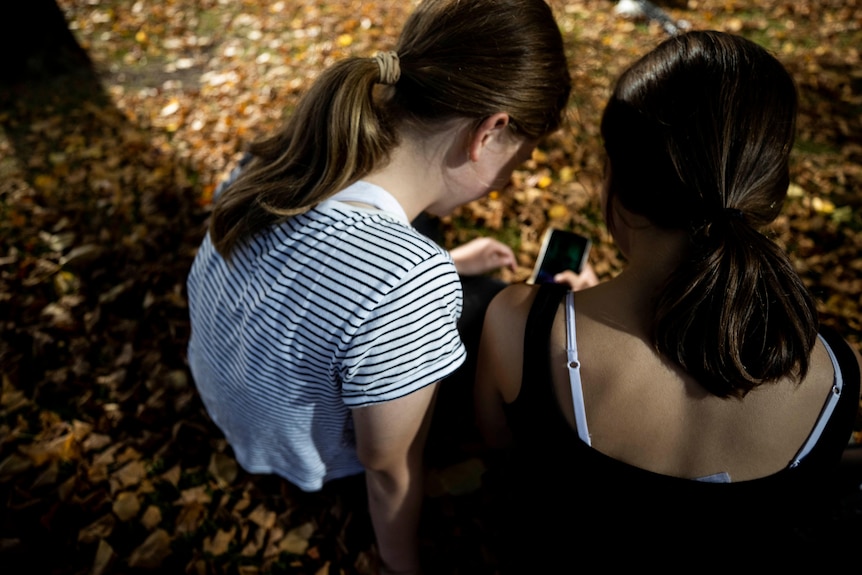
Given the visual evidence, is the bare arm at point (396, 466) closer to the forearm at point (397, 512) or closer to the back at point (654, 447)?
the forearm at point (397, 512)

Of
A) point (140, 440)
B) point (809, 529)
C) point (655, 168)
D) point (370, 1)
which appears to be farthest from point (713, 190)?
point (370, 1)

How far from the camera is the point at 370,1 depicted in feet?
17.6

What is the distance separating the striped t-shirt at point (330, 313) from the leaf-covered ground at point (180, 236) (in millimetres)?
868

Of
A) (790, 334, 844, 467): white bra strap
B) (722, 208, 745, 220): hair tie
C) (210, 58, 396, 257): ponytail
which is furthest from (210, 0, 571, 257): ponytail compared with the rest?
(790, 334, 844, 467): white bra strap

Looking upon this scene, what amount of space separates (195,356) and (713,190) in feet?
5.89

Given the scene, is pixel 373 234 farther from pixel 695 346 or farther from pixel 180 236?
pixel 180 236

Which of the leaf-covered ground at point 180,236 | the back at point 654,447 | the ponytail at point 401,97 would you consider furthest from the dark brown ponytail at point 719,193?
the leaf-covered ground at point 180,236

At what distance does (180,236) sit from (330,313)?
7.86ft

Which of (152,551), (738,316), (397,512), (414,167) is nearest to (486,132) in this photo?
(414,167)

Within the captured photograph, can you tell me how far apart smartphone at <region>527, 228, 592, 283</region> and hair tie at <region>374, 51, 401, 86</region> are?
1199 millimetres

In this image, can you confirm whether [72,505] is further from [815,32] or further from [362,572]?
[815,32]

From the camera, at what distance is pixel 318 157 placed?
1416 millimetres

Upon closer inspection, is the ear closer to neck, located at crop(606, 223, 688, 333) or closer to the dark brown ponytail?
the dark brown ponytail

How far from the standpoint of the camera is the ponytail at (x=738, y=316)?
3.75 feet
